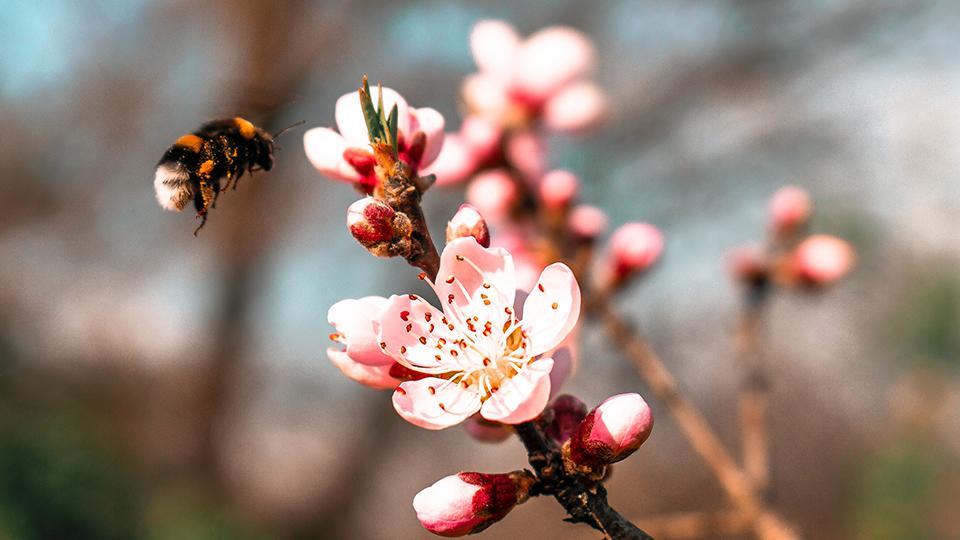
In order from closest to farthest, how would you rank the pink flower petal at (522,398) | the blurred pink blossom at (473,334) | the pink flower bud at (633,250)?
the pink flower petal at (522,398) < the blurred pink blossom at (473,334) < the pink flower bud at (633,250)

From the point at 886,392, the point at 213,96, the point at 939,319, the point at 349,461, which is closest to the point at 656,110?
the point at 939,319

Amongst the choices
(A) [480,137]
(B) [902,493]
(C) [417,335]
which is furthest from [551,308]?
(B) [902,493]

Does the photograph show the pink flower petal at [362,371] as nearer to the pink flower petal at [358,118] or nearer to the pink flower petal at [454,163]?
the pink flower petal at [358,118]

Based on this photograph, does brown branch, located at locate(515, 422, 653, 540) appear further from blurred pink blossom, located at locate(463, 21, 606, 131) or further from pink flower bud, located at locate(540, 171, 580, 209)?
blurred pink blossom, located at locate(463, 21, 606, 131)

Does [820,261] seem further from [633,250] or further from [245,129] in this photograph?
[245,129]

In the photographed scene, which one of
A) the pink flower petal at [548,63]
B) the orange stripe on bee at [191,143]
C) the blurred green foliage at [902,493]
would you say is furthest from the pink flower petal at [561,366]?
the blurred green foliage at [902,493]

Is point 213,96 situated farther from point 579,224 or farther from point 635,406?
point 635,406

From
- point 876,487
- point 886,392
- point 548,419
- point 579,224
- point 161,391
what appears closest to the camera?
point 548,419
